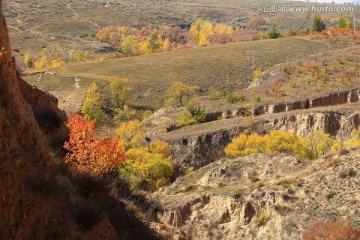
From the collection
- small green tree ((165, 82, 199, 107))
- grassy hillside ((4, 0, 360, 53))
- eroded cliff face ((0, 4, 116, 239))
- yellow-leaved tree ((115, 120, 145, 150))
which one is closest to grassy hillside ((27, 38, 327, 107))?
small green tree ((165, 82, 199, 107))

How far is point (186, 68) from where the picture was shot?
96875 millimetres

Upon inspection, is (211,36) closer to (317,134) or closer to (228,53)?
(228,53)

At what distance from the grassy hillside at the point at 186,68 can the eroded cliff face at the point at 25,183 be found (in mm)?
67339

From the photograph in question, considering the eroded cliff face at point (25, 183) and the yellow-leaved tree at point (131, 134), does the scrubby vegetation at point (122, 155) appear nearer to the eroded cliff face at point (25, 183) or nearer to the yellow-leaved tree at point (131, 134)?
the yellow-leaved tree at point (131, 134)

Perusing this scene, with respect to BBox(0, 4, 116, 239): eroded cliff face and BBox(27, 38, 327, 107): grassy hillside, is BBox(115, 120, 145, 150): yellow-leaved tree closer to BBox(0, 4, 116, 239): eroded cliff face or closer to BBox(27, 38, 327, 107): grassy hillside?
BBox(27, 38, 327, 107): grassy hillside

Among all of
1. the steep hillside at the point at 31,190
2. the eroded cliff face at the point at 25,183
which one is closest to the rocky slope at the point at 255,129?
the steep hillside at the point at 31,190

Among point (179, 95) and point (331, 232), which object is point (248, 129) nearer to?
point (179, 95)

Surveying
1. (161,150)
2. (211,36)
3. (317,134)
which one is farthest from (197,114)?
(211,36)

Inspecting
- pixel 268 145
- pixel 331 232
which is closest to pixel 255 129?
pixel 268 145

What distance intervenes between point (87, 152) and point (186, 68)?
7708cm

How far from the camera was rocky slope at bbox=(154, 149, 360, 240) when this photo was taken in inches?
1065

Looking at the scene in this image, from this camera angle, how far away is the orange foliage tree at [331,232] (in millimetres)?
23438

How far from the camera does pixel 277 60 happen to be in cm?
9888

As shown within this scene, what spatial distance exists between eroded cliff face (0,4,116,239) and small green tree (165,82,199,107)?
6230cm
